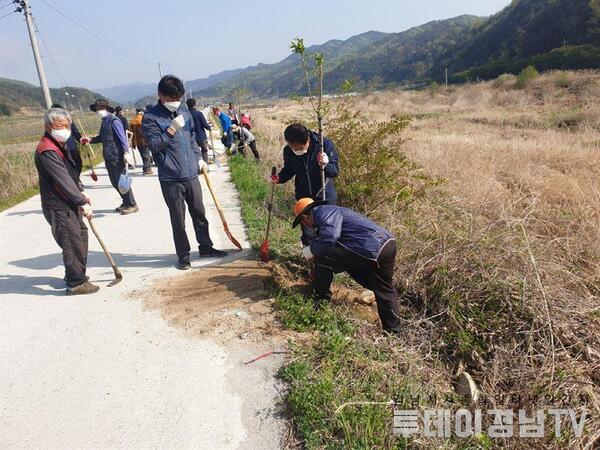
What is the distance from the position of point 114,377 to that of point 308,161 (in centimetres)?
279

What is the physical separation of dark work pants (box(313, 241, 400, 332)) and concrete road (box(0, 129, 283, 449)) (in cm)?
106

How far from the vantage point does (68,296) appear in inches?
168

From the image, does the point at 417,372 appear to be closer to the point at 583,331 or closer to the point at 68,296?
the point at 583,331

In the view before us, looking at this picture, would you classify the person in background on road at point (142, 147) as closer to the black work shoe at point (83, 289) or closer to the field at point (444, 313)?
the field at point (444, 313)

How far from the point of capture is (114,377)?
302 cm

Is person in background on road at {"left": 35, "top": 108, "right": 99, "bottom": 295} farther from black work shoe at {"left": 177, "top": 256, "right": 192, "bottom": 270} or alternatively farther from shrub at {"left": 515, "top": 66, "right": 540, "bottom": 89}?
shrub at {"left": 515, "top": 66, "right": 540, "bottom": 89}

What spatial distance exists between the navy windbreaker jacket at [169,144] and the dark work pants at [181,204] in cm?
10

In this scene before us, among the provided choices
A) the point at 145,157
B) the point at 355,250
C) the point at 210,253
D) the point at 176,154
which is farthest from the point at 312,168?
the point at 145,157

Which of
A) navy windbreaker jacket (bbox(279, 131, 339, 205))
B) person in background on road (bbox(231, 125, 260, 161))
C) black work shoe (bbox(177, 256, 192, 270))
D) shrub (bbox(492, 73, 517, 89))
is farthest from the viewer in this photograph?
shrub (bbox(492, 73, 517, 89))

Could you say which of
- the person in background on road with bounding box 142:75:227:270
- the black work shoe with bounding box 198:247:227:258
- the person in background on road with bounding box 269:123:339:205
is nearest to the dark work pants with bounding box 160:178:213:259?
the person in background on road with bounding box 142:75:227:270

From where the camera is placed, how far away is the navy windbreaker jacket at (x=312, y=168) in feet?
13.8

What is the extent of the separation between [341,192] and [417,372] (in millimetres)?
3748

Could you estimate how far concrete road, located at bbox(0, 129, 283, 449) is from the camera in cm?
252

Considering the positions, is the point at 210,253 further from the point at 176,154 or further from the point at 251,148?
the point at 251,148
